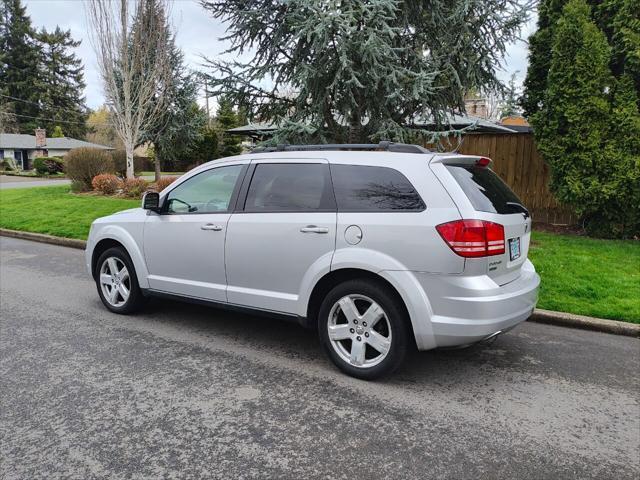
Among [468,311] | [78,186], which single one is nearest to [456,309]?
[468,311]

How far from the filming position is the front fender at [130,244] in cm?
509

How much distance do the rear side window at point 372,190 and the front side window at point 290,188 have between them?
10 centimetres

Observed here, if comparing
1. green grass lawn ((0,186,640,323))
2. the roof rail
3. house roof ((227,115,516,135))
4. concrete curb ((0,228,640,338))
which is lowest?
concrete curb ((0,228,640,338))

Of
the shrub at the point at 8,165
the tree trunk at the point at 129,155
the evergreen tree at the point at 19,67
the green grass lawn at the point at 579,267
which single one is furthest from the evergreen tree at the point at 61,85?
the green grass lawn at the point at 579,267

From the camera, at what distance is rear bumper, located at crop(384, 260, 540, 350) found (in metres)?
3.40

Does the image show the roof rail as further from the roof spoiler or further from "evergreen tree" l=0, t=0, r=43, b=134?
"evergreen tree" l=0, t=0, r=43, b=134

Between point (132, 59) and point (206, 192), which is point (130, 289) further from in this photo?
point (132, 59)

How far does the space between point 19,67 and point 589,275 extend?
7234cm

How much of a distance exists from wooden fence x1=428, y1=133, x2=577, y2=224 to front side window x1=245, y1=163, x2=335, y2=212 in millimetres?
7591

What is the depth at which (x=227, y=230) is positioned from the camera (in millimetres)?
4414

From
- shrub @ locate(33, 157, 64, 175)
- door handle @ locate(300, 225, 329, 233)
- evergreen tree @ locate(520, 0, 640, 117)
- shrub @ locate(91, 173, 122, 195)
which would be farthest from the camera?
shrub @ locate(33, 157, 64, 175)

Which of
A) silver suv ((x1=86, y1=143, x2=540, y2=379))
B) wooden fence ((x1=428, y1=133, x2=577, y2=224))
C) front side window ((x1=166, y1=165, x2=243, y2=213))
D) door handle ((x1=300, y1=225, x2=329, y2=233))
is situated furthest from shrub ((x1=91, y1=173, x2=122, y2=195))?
door handle ((x1=300, y1=225, x2=329, y2=233))

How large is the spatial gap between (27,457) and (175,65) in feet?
86.6

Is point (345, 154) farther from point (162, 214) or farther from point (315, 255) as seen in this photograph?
point (162, 214)
